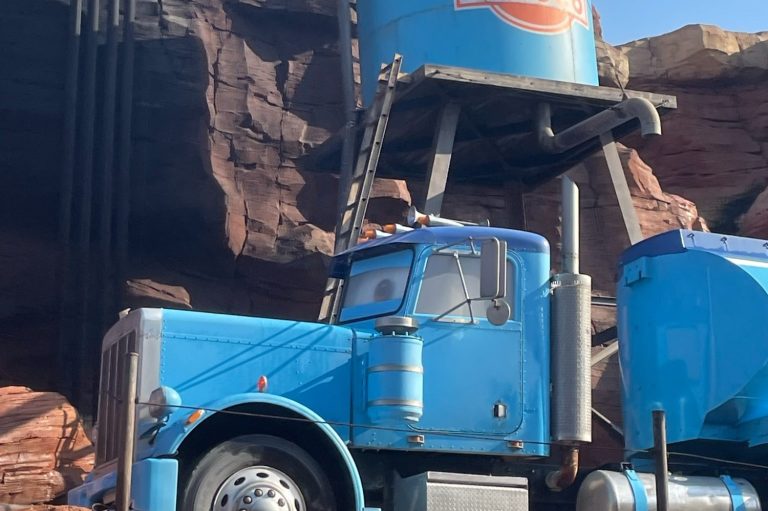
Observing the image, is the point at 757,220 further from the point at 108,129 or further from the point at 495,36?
the point at 108,129

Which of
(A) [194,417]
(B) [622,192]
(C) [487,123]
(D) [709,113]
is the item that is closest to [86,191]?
(C) [487,123]

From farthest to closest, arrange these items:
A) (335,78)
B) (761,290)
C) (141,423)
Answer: (335,78), (761,290), (141,423)

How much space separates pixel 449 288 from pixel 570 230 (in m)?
1.41

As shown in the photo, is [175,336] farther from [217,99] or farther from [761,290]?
[217,99]

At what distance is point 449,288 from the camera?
31.7ft

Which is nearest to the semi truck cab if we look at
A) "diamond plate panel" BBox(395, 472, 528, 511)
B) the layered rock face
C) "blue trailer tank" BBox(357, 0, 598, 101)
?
"diamond plate panel" BBox(395, 472, 528, 511)

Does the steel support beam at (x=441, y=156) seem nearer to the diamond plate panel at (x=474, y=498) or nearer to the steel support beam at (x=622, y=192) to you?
the steel support beam at (x=622, y=192)

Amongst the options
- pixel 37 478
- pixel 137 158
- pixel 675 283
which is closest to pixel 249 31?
pixel 137 158

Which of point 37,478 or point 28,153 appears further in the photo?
point 28,153

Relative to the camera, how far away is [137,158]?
1917 cm

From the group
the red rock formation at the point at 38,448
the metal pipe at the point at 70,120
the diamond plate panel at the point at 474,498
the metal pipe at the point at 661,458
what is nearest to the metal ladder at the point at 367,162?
the red rock formation at the point at 38,448

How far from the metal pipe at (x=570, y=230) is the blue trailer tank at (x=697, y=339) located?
0.77 m

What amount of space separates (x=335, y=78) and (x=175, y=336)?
11840 millimetres

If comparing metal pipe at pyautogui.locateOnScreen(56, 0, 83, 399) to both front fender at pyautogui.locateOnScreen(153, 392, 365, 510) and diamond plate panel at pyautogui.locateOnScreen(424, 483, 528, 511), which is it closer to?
front fender at pyautogui.locateOnScreen(153, 392, 365, 510)
